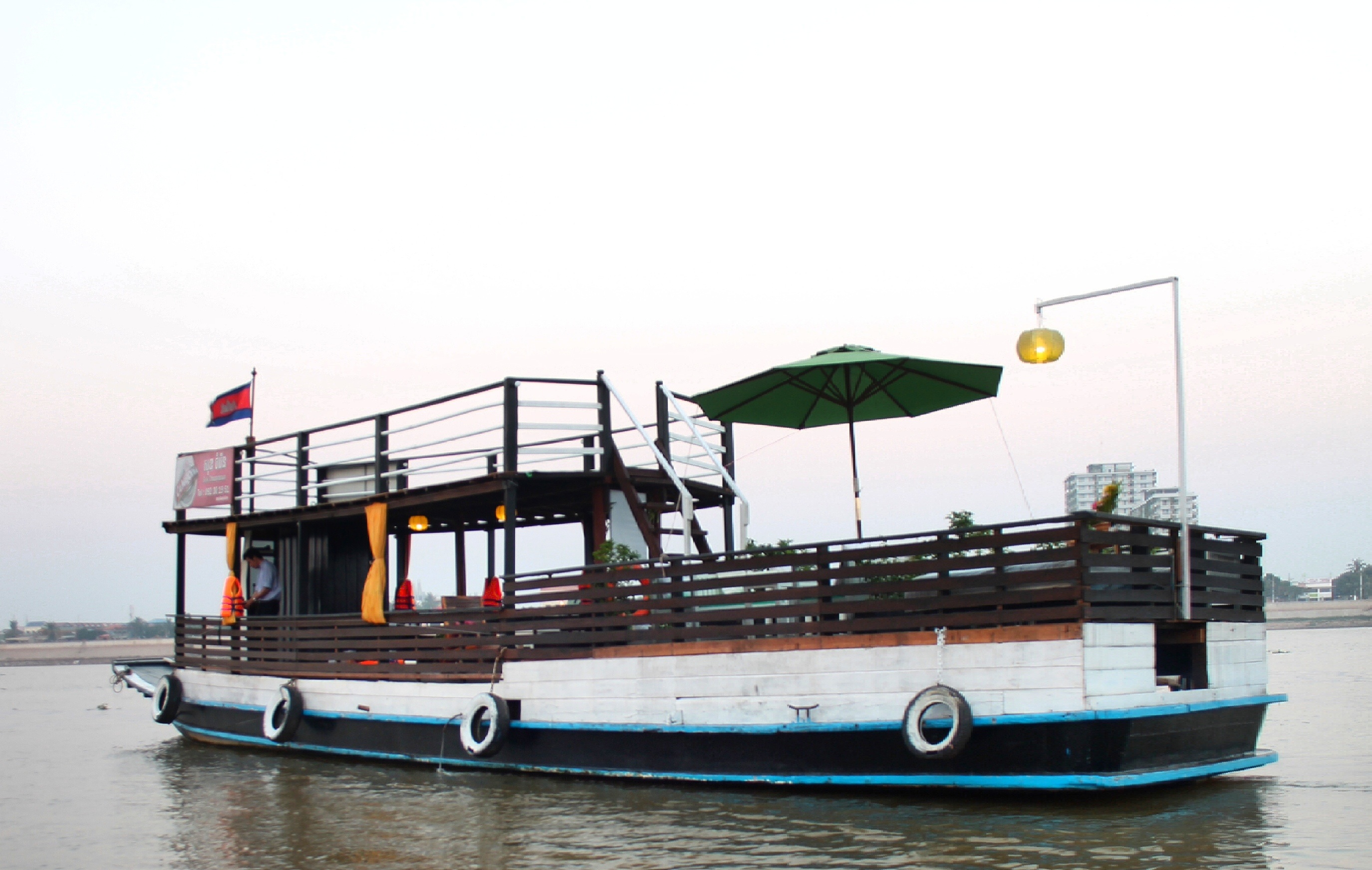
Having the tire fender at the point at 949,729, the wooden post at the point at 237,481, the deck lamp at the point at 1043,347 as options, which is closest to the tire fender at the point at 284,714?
→ the wooden post at the point at 237,481

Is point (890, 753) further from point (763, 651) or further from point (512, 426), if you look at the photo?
point (512, 426)

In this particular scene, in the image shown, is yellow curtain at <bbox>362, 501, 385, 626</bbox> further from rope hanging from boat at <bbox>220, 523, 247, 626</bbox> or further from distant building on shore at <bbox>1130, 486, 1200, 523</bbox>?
distant building on shore at <bbox>1130, 486, 1200, 523</bbox>

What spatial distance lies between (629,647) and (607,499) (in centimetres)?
261

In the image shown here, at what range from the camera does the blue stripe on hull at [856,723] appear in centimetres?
744

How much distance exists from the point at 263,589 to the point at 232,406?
8.85 feet

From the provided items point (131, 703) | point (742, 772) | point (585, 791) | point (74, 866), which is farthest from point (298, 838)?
point (131, 703)

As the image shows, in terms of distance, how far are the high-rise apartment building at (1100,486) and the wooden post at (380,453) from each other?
7.11m

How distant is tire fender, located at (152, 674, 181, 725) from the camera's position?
15023mm

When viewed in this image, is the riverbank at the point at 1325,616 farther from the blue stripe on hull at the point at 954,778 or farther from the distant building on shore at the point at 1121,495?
the blue stripe on hull at the point at 954,778

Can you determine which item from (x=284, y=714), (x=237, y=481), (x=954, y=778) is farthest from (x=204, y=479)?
(x=954, y=778)

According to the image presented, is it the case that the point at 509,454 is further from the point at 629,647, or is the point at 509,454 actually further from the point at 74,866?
the point at 74,866

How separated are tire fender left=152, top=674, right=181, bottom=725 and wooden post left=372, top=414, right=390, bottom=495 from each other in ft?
15.9

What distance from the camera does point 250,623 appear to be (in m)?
13.7

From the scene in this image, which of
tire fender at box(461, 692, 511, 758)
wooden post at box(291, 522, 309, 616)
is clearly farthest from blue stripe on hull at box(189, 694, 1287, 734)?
wooden post at box(291, 522, 309, 616)
